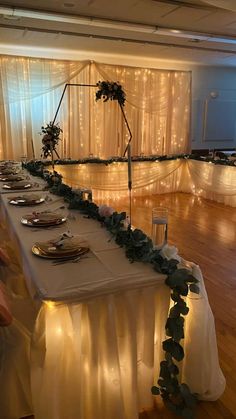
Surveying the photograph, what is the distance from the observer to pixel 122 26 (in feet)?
13.7

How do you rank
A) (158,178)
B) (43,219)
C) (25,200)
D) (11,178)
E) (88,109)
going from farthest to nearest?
1. (88,109)
2. (158,178)
3. (11,178)
4. (25,200)
5. (43,219)

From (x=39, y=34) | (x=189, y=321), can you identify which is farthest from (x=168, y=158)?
(x=189, y=321)

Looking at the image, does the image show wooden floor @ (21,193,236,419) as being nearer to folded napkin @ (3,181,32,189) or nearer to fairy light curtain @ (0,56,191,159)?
folded napkin @ (3,181,32,189)

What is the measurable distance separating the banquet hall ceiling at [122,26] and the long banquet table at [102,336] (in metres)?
2.84

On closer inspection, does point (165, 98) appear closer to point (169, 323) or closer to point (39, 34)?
point (39, 34)

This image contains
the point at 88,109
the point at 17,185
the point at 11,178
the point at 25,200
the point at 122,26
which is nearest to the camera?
the point at 25,200

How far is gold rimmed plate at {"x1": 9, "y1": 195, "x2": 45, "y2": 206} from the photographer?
2410 mm

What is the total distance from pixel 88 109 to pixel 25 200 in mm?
5068

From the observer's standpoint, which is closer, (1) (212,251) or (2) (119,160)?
(1) (212,251)

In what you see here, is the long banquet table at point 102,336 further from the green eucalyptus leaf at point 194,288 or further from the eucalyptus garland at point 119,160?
the eucalyptus garland at point 119,160

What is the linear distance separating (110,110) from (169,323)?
654cm

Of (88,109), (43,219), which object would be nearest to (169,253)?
(43,219)

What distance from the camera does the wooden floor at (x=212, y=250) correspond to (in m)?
1.69

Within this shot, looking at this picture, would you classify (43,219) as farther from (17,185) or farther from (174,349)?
(17,185)
